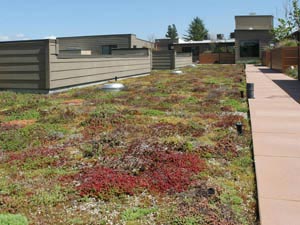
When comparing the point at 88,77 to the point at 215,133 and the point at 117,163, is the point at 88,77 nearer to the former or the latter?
the point at 215,133

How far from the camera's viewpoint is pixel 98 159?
4.79 metres

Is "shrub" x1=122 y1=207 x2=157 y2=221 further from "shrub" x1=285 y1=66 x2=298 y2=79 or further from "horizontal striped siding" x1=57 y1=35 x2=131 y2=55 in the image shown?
"horizontal striped siding" x1=57 y1=35 x2=131 y2=55

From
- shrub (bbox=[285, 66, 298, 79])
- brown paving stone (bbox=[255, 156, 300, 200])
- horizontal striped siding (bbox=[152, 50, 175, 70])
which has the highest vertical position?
horizontal striped siding (bbox=[152, 50, 175, 70])

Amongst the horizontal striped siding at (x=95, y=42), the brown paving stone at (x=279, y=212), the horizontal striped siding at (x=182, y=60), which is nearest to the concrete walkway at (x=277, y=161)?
the brown paving stone at (x=279, y=212)

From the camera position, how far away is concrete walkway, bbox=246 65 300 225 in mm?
3107

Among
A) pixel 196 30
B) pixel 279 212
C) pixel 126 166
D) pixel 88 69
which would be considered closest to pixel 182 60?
pixel 88 69

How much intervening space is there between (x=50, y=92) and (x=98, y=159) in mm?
7478

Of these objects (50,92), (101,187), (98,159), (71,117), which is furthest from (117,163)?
(50,92)

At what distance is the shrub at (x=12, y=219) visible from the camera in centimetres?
284

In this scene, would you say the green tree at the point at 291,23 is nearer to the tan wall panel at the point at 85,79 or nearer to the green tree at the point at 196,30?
the tan wall panel at the point at 85,79

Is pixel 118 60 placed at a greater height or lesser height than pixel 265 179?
greater

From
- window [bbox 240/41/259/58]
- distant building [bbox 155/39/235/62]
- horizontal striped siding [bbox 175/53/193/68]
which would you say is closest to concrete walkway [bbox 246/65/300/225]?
horizontal striped siding [bbox 175/53/193/68]

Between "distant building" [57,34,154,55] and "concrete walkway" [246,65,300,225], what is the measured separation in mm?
25075

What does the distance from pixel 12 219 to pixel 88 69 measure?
12.0 metres
